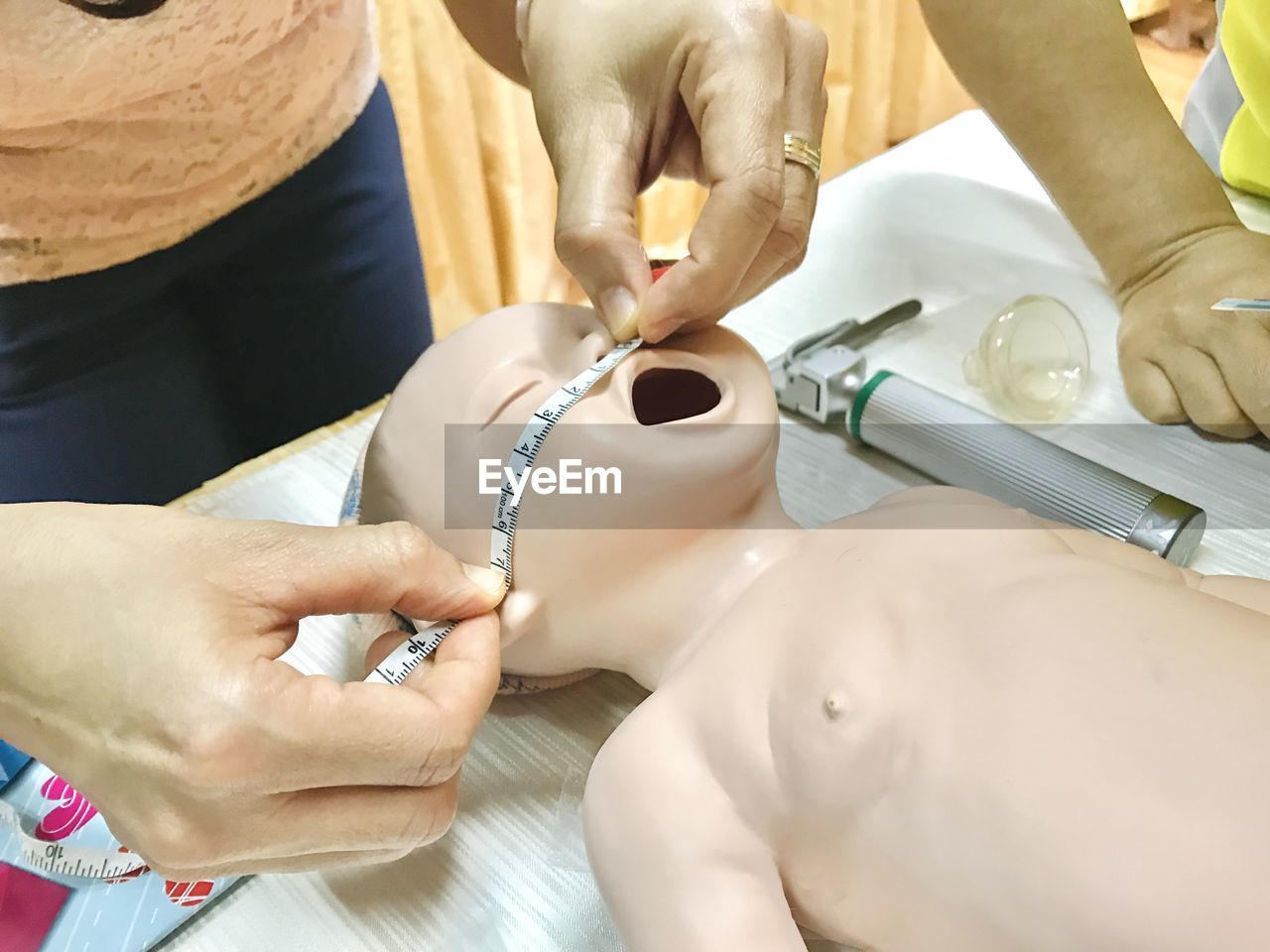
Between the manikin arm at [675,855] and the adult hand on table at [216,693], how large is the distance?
144 millimetres

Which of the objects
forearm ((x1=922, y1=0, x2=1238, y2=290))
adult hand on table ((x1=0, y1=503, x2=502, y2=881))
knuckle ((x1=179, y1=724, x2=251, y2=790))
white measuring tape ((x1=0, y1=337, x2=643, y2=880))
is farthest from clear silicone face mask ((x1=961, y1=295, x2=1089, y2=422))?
knuckle ((x1=179, y1=724, x2=251, y2=790))

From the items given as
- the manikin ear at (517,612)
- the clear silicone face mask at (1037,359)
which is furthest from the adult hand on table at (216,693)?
the clear silicone face mask at (1037,359)

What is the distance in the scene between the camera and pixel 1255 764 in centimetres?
65

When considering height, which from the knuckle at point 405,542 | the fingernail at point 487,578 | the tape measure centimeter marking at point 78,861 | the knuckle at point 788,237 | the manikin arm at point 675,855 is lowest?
the tape measure centimeter marking at point 78,861

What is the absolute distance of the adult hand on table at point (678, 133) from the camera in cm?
99

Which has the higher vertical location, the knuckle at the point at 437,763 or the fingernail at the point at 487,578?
the fingernail at the point at 487,578

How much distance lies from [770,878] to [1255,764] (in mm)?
374

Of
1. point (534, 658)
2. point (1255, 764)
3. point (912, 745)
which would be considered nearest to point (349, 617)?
point (534, 658)

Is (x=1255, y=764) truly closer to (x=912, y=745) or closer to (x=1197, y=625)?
(x=1197, y=625)

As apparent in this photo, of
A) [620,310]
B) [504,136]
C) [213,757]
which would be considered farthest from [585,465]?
[504,136]

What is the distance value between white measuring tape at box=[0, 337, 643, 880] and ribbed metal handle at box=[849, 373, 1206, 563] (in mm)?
496

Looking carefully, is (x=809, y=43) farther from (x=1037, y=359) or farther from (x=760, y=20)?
(x=1037, y=359)

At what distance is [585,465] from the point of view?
0.96m

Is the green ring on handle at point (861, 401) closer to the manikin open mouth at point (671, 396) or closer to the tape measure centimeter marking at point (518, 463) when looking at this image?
the manikin open mouth at point (671, 396)
